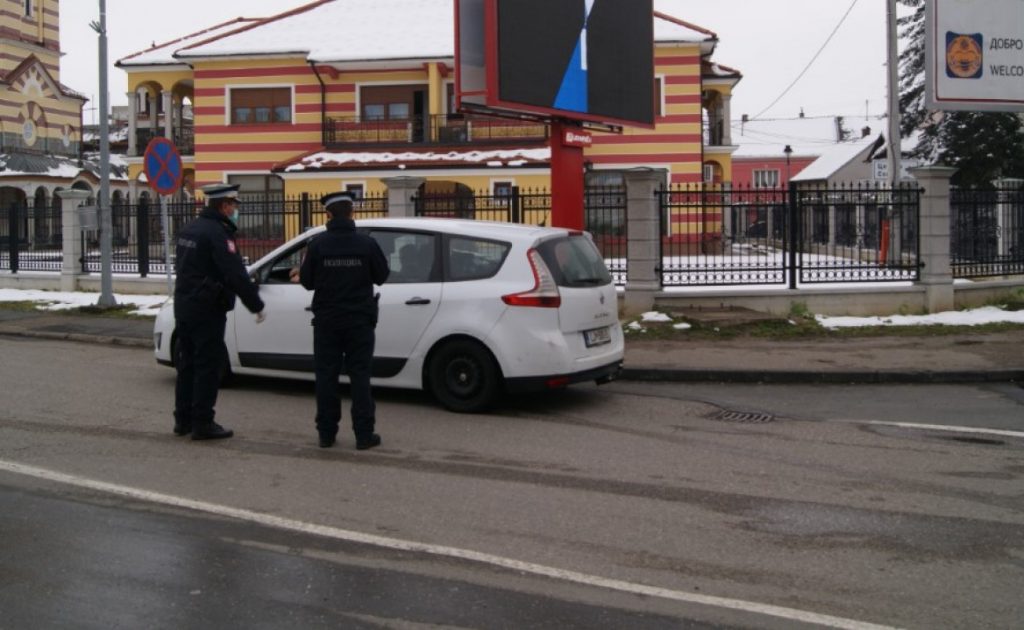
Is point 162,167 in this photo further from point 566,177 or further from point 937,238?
point 937,238

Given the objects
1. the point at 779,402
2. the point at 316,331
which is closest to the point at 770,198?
the point at 779,402

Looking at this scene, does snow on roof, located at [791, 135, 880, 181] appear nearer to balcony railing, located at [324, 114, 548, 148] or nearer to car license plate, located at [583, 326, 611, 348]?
balcony railing, located at [324, 114, 548, 148]

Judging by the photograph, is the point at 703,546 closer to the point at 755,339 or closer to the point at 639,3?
the point at 755,339

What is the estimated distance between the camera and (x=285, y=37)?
38719 mm

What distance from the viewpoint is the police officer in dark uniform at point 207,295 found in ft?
25.1

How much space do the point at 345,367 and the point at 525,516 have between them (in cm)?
226

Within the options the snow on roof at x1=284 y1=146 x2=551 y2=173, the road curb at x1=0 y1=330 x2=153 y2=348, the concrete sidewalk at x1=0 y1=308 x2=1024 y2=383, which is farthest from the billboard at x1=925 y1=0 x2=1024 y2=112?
the snow on roof at x1=284 y1=146 x2=551 y2=173

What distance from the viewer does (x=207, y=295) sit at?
7.67m

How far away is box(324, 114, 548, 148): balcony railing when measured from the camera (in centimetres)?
3550

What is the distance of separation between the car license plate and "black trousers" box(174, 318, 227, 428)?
3.12 metres

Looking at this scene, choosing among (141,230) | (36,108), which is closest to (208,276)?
(141,230)

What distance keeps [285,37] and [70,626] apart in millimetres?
37118

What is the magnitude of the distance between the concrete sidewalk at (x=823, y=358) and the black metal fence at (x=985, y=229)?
2826 millimetres

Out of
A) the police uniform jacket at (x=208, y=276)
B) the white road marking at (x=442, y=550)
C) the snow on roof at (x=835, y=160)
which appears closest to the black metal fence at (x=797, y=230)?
the police uniform jacket at (x=208, y=276)
